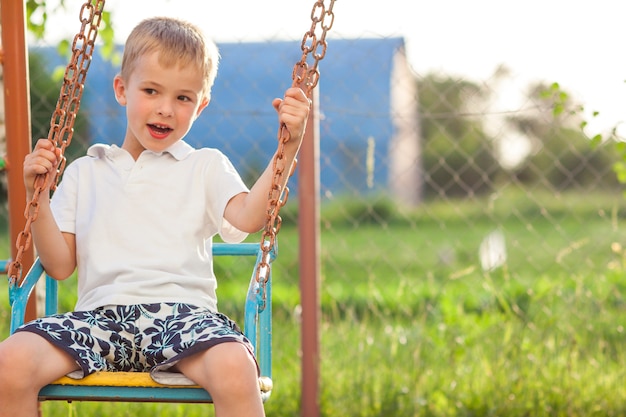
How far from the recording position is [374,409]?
367 cm

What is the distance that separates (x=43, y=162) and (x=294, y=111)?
0.65m

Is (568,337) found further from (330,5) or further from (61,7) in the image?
(61,7)

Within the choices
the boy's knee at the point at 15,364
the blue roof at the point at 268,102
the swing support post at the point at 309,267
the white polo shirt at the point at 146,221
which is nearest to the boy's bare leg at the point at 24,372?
the boy's knee at the point at 15,364

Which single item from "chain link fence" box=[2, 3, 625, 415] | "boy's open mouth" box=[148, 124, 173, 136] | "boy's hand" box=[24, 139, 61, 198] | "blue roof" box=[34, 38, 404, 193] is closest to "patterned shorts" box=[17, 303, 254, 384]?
"boy's hand" box=[24, 139, 61, 198]

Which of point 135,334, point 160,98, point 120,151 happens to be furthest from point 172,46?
point 135,334

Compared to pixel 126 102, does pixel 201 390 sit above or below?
below

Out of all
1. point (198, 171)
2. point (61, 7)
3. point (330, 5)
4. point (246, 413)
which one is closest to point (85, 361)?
point (246, 413)

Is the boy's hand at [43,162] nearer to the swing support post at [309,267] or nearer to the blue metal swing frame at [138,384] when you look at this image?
the blue metal swing frame at [138,384]

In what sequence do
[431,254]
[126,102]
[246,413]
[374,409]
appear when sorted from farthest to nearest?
[431,254] → [374,409] → [126,102] → [246,413]

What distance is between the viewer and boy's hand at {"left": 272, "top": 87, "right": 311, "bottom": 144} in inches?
90.0

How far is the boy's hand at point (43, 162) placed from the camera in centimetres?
234

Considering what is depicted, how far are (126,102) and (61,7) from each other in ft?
5.86

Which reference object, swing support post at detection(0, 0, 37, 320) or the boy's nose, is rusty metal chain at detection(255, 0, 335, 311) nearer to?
the boy's nose

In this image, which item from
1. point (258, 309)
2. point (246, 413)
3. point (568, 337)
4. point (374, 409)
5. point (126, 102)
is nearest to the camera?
point (246, 413)
